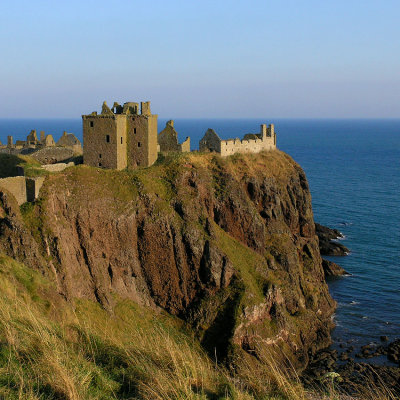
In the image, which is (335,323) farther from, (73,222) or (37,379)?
(37,379)

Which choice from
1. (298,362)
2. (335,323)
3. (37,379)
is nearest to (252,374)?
(37,379)

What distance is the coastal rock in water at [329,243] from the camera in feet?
293

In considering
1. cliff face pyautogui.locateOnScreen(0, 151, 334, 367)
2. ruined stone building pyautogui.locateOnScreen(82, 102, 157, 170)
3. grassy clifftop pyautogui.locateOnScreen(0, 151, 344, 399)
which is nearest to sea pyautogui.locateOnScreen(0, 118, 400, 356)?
grassy clifftop pyautogui.locateOnScreen(0, 151, 344, 399)

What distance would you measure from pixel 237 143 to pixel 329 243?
32.9 meters

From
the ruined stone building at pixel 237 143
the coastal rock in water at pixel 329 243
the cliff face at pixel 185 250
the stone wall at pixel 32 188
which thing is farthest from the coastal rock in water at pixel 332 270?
the stone wall at pixel 32 188

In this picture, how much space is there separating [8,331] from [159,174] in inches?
1799

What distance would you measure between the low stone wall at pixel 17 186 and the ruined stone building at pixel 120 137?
45.7 ft

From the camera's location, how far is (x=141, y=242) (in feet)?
178

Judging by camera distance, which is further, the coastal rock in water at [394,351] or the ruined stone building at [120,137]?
the ruined stone building at [120,137]

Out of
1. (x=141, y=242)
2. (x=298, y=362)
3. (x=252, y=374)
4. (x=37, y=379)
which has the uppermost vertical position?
(x=37, y=379)

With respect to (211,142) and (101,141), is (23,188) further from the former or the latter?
(211,142)

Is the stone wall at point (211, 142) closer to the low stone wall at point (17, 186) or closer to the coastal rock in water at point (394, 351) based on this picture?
the low stone wall at point (17, 186)

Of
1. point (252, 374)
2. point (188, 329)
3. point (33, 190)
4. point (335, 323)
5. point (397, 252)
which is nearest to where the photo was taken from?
point (252, 374)

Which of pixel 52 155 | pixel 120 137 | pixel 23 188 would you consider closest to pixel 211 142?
pixel 120 137
